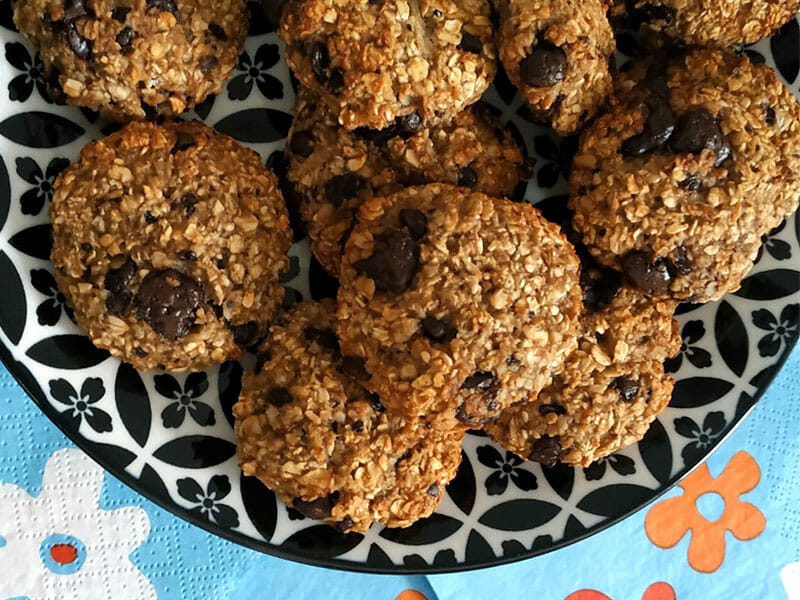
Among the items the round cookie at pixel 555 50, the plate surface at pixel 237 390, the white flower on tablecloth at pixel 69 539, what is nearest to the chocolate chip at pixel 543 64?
the round cookie at pixel 555 50

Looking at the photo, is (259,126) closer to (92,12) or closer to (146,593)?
(92,12)

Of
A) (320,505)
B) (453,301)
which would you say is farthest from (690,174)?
(320,505)

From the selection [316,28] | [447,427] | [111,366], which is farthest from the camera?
[111,366]

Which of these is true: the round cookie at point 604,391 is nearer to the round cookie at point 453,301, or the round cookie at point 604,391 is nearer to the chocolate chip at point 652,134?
the round cookie at point 453,301

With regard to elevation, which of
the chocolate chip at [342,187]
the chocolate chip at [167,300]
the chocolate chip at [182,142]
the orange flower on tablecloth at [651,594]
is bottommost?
the orange flower on tablecloth at [651,594]

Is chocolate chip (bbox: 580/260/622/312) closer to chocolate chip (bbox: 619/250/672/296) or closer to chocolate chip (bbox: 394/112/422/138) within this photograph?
chocolate chip (bbox: 619/250/672/296)

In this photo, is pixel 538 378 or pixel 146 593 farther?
pixel 146 593

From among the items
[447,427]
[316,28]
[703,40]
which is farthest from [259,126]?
[703,40]
